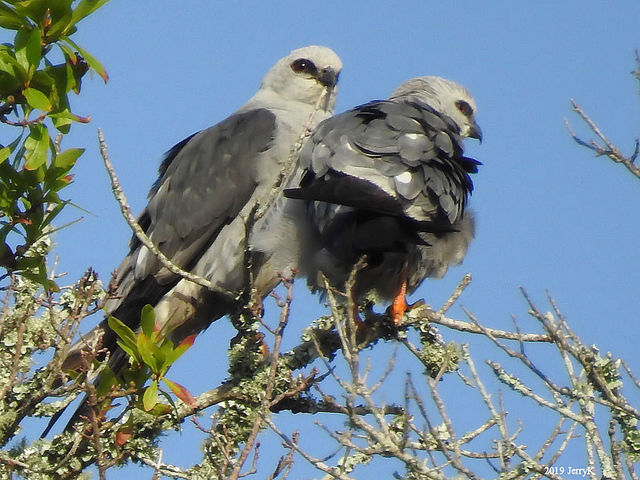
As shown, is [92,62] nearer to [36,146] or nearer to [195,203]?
[36,146]

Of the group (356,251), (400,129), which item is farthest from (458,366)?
(400,129)

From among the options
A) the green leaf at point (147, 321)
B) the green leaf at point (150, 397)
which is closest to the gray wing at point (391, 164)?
the green leaf at point (147, 321)

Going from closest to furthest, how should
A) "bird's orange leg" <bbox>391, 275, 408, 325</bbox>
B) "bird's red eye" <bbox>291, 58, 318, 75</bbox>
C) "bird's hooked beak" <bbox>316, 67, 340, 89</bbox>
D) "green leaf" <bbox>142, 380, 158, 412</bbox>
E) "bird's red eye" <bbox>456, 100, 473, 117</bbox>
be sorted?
"green leaf" <bbox>142, 380, 158, 412</bbox> < "bird's orange leg" <bbox>391, 275, 408, 325</bbox> < "bird's red eye" <bbox>456, 100, 473, 117</bbox> < "bird's hooked beak" <bbox>316, 67, 340, 89</bbox> < "bird's red eye" <bbox>291, 58, 318, 75</bbox>

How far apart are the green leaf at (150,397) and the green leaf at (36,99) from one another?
3.66 feet

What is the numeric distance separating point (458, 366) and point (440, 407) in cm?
104

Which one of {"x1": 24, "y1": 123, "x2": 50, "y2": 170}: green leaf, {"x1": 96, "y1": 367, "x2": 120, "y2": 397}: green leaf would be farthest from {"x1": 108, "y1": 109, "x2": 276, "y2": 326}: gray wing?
{"x1": 24, "y1": 123, "x2": 50, "y2": 170}: green leaf

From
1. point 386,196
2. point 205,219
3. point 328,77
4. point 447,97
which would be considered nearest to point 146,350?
point 386,196

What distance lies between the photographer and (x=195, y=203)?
5859 millimetres

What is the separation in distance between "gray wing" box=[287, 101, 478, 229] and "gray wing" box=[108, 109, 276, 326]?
1.49 metres

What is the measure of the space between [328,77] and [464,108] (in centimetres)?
110

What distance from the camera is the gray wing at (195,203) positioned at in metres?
5.57

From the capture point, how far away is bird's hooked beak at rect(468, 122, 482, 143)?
6.16 meters

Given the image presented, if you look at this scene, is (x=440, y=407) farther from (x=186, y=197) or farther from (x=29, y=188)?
(x=186, y=197)

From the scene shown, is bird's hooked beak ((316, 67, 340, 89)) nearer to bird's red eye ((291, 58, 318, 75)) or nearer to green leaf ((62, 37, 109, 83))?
bird's red eye ((291, 58, 318, 75))
